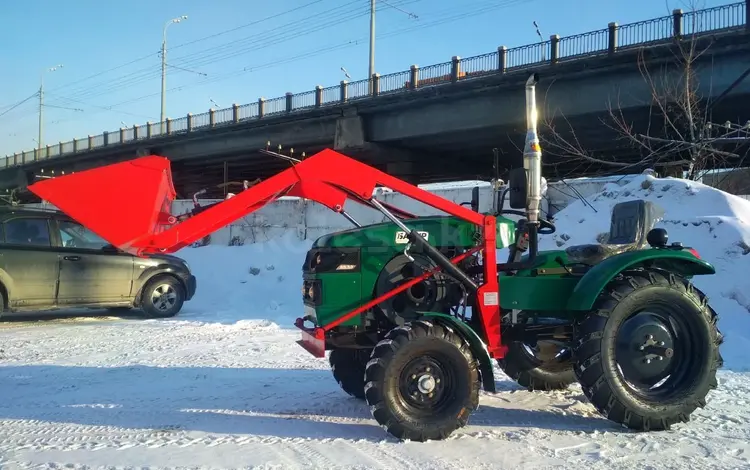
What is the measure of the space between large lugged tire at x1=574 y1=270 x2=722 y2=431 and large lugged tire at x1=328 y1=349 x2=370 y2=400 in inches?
76.5

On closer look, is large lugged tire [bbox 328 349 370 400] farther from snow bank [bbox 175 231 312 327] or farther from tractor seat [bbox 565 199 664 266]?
snow bank [bbox 175 231 312 327]

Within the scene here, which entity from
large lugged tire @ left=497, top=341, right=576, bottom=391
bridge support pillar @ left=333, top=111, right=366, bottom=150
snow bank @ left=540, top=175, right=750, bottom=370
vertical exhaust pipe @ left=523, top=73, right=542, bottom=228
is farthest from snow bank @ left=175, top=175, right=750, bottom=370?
bridge support pillar @ left=333, top=111, right=366, bottom=150

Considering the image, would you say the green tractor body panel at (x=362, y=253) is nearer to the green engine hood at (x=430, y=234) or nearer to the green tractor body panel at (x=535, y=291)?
the green engine hood at (x=430, y=234)

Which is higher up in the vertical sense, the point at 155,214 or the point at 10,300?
the point at 155,214

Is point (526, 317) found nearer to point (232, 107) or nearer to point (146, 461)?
point (146, 461)

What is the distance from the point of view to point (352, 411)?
5.52 metres

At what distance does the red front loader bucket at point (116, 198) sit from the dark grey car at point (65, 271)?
654 cm

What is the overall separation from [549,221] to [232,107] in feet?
106

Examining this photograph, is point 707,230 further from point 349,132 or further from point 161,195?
point 349,132

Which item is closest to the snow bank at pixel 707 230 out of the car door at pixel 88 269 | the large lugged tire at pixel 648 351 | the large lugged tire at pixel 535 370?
the large lugged tire at pixel 535 370

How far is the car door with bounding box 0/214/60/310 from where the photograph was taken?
32.9 ft

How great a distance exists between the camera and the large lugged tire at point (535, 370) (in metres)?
6.00

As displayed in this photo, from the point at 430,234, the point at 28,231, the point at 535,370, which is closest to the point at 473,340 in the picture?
the point at 430,234

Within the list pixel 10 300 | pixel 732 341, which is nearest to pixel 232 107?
pixel 10 300
